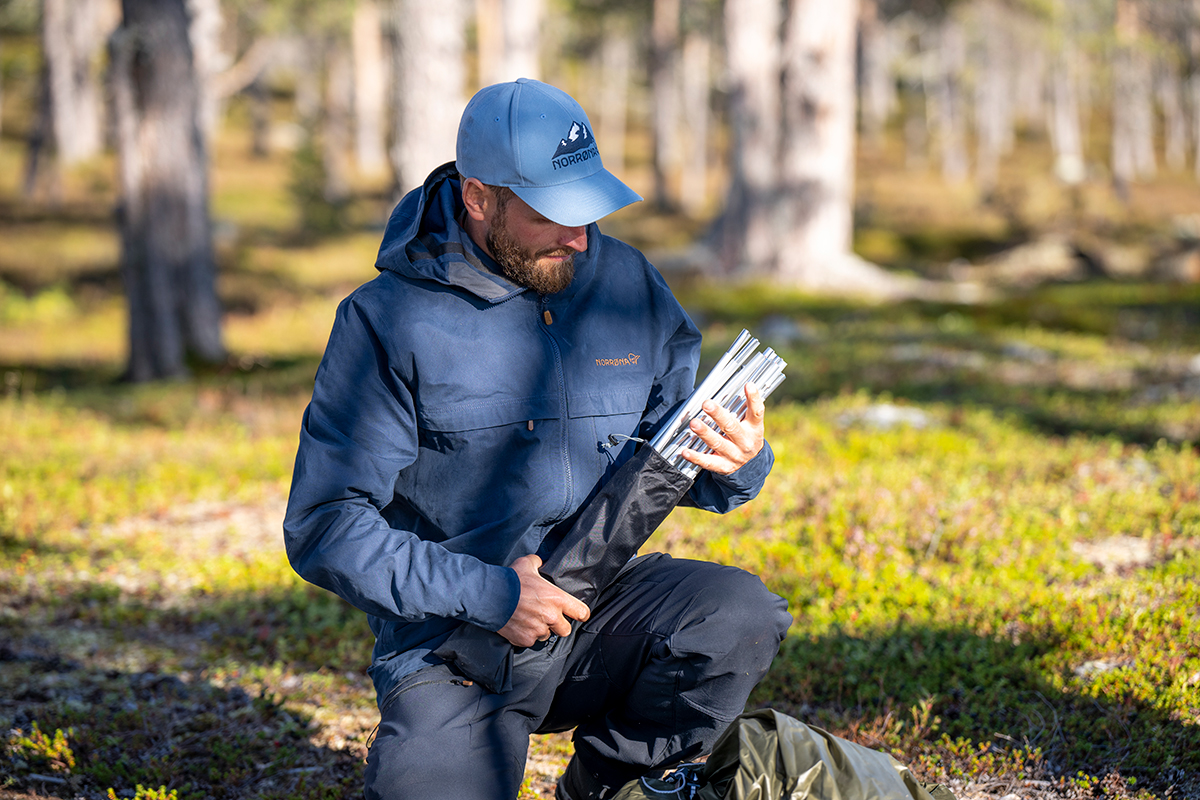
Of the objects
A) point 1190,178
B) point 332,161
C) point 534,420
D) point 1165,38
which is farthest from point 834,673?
point 1190,178

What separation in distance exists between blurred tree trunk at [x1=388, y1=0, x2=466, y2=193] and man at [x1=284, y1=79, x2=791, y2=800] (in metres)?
8.45

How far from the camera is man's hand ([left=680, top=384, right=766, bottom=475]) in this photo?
9.40 ft

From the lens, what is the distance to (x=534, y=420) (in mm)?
2963

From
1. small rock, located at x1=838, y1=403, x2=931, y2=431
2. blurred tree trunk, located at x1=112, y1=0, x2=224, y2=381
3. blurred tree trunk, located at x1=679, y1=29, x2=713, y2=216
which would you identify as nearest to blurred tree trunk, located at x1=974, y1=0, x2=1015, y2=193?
blurred tree trunk, located at x1=679, y1=29, x2=713, y2=216

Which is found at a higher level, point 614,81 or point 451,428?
point 614,81

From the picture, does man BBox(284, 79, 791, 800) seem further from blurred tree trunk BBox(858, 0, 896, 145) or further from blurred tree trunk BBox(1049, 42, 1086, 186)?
blurred tree trunk BBox(1049, 42, 1086, 186)

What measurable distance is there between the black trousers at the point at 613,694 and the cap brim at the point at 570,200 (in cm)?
114

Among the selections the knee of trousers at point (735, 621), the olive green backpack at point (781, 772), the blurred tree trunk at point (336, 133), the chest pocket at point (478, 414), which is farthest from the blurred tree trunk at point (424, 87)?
the blurred tree trunk at point (336, 133)

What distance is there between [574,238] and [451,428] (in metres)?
0.66

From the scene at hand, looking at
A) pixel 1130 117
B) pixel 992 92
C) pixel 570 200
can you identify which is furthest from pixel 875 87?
pixel 570 200

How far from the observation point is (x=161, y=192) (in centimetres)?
1179

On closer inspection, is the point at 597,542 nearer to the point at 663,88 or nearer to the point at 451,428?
the point at 451,428

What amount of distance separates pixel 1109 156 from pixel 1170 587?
68720 mm

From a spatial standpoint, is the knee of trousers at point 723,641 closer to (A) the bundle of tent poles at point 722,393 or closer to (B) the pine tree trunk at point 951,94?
(A) the bundle of tent poles at point 722,393
